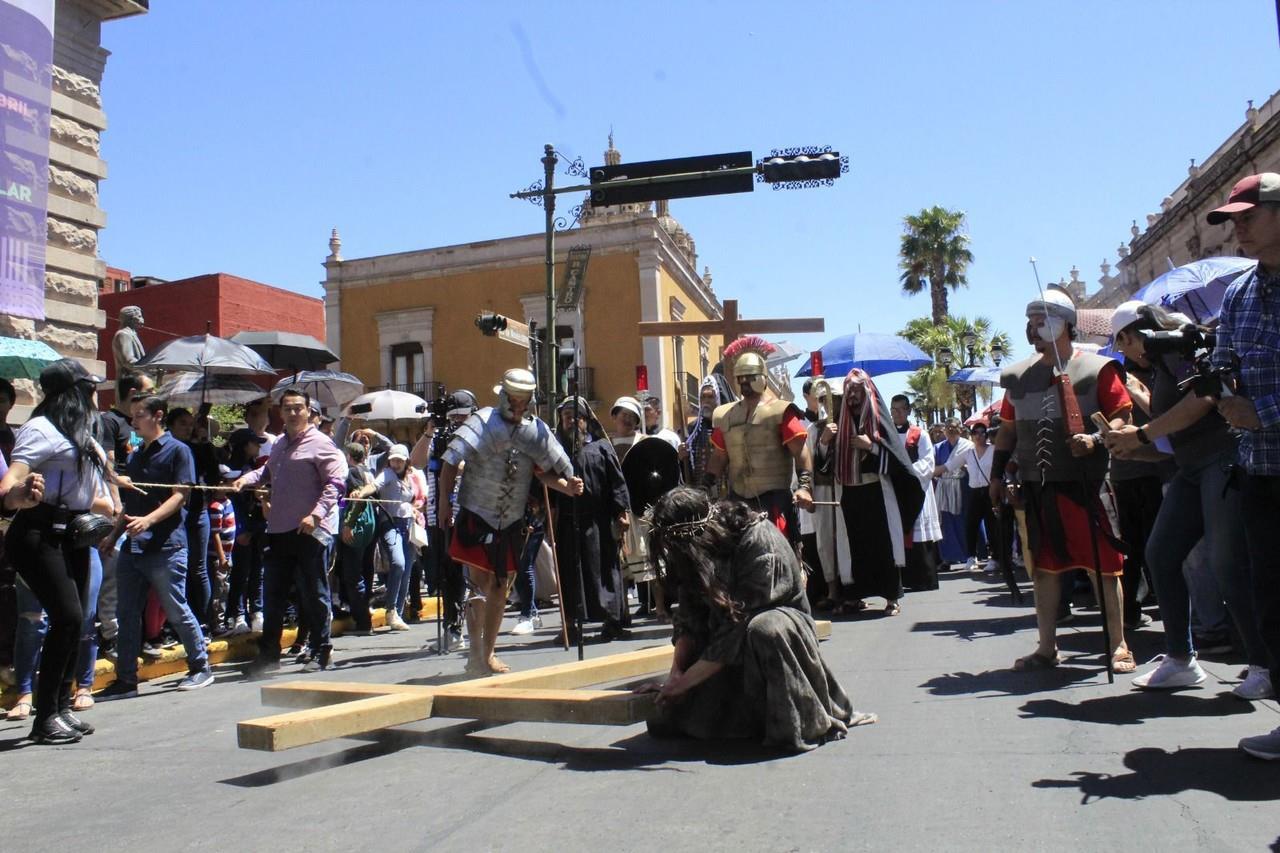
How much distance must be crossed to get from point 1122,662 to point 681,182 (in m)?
9.57

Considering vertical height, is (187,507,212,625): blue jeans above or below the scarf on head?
below

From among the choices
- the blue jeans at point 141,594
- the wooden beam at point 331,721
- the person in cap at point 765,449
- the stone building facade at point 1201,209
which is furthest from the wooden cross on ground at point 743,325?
the stone building facade at point 1201,209

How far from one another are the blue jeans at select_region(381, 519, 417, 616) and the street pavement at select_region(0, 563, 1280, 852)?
4631 mm

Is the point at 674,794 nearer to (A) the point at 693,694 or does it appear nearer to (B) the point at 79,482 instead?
(A) the point at 693,694

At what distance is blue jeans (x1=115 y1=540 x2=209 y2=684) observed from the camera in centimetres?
735

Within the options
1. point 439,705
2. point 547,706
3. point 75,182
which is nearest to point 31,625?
point 439,705

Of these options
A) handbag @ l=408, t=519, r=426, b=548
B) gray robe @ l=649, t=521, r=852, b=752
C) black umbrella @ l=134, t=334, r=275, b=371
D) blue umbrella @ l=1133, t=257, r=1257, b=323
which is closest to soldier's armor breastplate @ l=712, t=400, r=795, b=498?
blue umbrella @ l=1133, t=257, r=1257, b=323

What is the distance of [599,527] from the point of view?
971 cm

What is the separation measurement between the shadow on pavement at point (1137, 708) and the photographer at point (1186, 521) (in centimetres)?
11

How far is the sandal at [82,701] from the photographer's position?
22.2 feet

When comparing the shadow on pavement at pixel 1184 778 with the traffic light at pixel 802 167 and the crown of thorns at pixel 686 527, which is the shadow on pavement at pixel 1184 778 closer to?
the crown of thorns at pixel 686 527

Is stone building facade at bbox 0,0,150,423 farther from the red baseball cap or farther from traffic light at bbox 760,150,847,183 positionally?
the red baseball cap

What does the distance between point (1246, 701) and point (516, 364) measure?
3762 cm

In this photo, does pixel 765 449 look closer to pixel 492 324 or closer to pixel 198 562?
pixel 492 324
